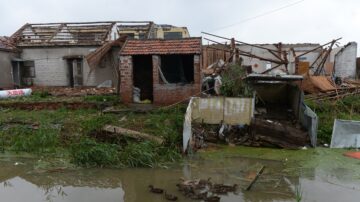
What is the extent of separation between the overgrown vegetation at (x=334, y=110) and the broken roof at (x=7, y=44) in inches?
615

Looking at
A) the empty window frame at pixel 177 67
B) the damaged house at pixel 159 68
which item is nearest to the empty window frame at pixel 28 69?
the damaged house at pixel 159 68

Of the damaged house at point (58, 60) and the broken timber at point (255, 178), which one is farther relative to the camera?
the damaged house at point (58, 60)

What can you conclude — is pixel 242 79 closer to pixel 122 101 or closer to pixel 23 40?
pixel 122 101

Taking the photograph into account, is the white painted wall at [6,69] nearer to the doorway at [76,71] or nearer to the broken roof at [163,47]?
the doorway at [76,71]

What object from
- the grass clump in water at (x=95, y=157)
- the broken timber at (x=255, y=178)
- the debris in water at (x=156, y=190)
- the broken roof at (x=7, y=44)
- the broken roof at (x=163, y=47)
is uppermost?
the broken roof at (x=7, y=44)

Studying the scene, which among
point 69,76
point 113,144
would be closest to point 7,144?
point 113,144

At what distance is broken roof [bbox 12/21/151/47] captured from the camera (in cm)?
2128

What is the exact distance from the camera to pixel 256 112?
43.7ft

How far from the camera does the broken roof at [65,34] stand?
21281 millimetres

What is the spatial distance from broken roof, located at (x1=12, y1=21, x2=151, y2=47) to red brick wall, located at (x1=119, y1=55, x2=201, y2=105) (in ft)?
22.5

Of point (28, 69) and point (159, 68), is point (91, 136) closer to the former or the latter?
point (159, 68)

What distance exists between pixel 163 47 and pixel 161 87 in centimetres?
158

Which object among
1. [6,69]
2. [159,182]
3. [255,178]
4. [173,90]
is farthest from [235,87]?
[6,69]

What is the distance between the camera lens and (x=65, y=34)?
22.2 metres
